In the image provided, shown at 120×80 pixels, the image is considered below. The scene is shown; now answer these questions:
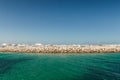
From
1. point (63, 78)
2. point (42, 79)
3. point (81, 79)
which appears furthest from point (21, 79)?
point (81, 79)

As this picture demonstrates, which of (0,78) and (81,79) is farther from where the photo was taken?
(0,78)

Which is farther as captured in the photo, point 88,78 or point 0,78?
point 0,78

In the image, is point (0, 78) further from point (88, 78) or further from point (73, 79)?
point (88, 78)

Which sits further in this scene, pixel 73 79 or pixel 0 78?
pixel 0 78

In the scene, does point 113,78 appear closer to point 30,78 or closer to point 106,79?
point 106,79

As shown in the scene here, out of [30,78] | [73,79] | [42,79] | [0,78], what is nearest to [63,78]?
[73,79]

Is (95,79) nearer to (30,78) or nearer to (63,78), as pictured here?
(63,78)

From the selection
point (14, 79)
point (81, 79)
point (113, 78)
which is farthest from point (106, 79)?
point (14, 79)
